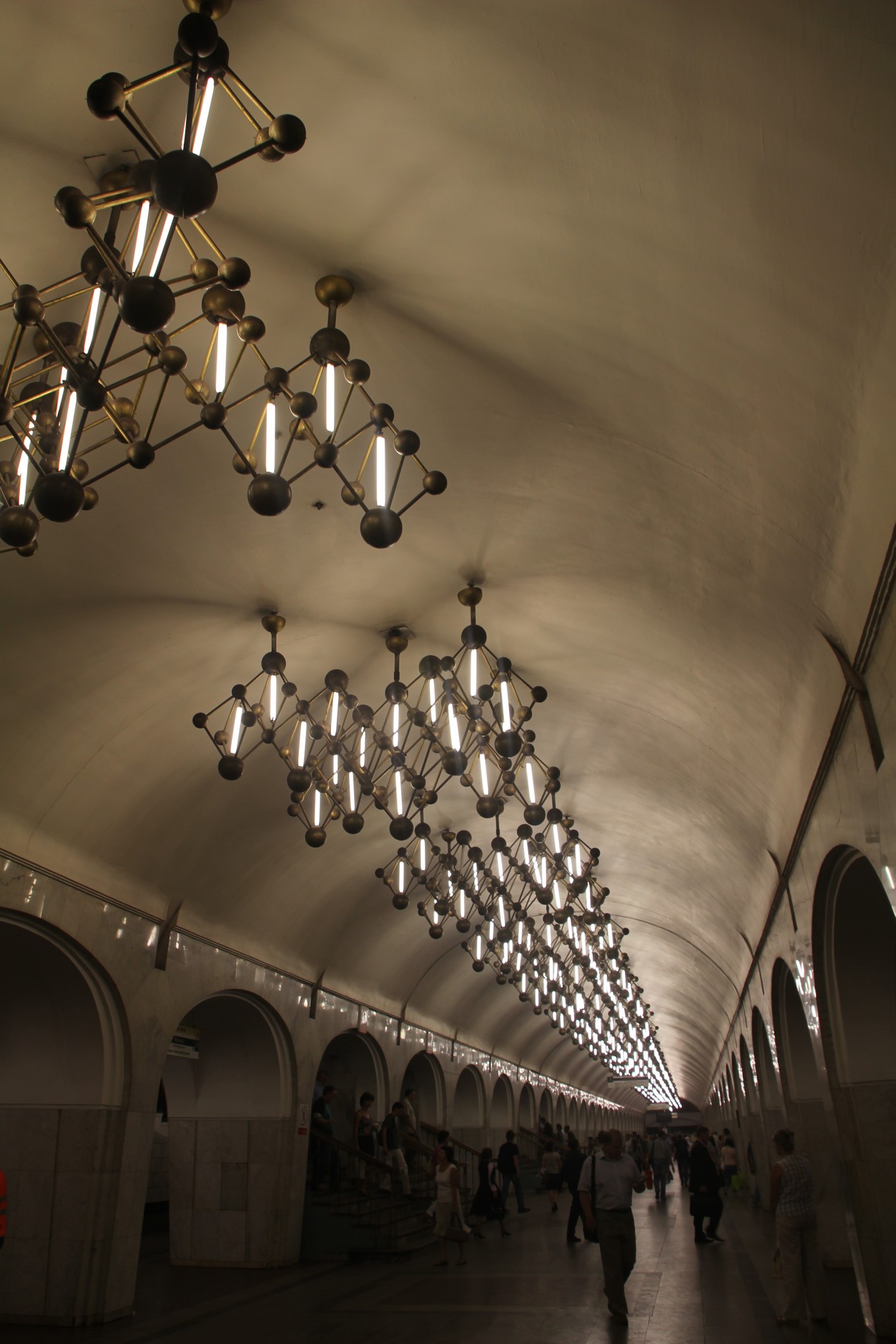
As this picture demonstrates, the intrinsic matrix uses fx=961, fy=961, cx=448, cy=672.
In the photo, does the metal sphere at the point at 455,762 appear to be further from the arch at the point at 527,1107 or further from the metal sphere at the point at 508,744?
the arch at the point at 527,1107

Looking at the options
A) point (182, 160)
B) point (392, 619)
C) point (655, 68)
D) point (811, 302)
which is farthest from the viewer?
point (392, 619)

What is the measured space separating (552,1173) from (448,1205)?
13601 mm

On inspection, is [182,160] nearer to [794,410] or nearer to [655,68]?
[655,68]

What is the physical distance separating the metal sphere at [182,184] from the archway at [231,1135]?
1156cm

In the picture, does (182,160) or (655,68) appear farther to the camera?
(655,68)

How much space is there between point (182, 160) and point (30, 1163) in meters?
10.0

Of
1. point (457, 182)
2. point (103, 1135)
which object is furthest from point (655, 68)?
point (103, 1135)

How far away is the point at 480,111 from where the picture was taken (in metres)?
4.35

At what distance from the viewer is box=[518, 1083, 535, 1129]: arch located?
32469mm

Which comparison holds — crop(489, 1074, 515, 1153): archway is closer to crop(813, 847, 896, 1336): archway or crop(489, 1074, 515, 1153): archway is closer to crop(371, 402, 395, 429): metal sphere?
crop(813, 847, 896, 1336): archway

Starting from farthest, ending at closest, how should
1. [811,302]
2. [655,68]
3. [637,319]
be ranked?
[637,319], [811,302], [655,68]

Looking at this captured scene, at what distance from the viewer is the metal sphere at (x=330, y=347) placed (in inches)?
203

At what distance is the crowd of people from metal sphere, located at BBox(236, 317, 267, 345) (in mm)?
6869

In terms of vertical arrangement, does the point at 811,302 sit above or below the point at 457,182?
below
